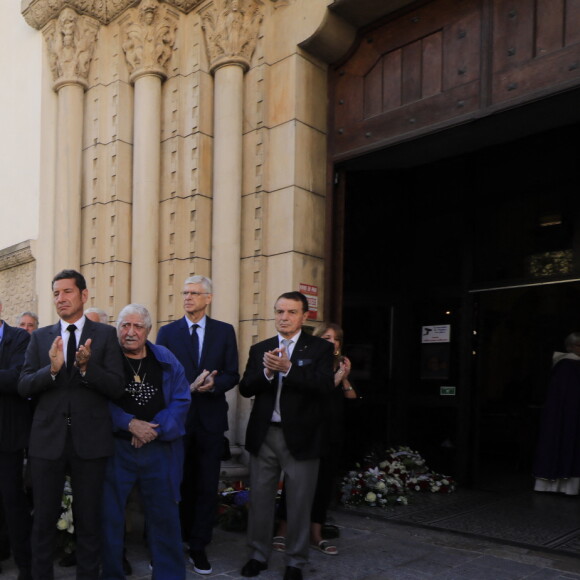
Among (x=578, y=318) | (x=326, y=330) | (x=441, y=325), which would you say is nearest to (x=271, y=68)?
(x=326, y=330)

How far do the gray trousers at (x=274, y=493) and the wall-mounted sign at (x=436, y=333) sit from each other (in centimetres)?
412

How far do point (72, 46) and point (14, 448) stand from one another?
5259 mm

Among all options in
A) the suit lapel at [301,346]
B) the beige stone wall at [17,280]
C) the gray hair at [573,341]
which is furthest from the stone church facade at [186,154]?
the gray hair at [573,341]

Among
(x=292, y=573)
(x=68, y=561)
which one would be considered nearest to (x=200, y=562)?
(x=292, y=573)

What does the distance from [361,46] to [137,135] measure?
258 cm

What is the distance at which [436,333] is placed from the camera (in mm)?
7980

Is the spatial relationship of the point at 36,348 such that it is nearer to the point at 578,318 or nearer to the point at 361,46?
the point at 361,46

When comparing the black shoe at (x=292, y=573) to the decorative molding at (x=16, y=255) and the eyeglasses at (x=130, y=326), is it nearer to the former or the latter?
the eyeglasses at (x=130, y=326)

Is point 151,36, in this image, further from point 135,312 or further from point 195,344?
point 135,312

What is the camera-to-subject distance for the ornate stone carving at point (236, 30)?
640cm

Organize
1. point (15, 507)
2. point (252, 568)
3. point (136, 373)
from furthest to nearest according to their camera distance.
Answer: point (252, 568)
point (15, 507)
point (136, 373)

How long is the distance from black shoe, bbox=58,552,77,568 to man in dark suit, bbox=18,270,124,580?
77 cm

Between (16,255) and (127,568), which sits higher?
(16,255)

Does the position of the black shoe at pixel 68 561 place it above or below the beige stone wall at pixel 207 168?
below
